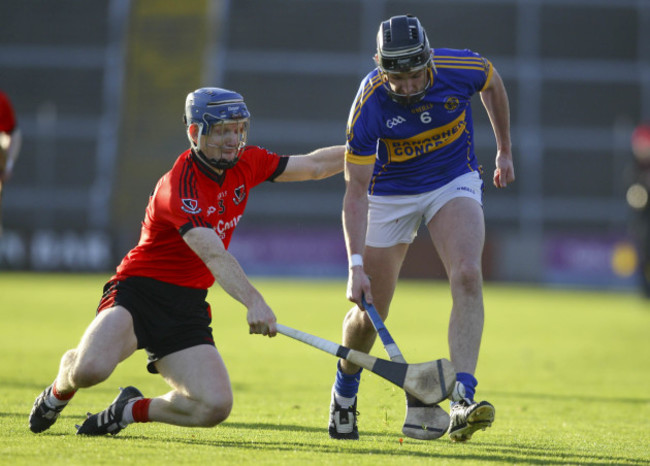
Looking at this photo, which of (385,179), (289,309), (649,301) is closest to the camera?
(385,179)

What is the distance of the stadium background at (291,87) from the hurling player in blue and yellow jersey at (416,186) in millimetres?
20177

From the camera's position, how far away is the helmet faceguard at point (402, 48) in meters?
4.71

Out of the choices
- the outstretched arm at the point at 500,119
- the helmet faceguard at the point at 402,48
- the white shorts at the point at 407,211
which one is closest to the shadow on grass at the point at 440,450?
the white shorts at the point at 407,211

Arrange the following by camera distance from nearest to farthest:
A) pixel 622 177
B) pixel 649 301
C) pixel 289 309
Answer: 1. pixel 289 309
2. pixel 649 301
3. pixel 622 177

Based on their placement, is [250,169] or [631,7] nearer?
[250,169]

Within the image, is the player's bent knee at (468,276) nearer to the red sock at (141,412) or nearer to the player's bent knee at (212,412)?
the player's bent knee at (212,412)

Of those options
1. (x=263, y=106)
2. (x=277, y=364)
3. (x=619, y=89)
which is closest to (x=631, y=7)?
(x=619, y=89)

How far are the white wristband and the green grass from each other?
82cm

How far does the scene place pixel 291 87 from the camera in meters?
27.5

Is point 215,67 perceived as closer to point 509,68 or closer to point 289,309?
point 509,68

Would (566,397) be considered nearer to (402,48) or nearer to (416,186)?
(416,186)

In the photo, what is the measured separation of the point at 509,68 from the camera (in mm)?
27391

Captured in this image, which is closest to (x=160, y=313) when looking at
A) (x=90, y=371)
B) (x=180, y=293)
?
(x=180, y=293)

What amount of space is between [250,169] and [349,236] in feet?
1.98
